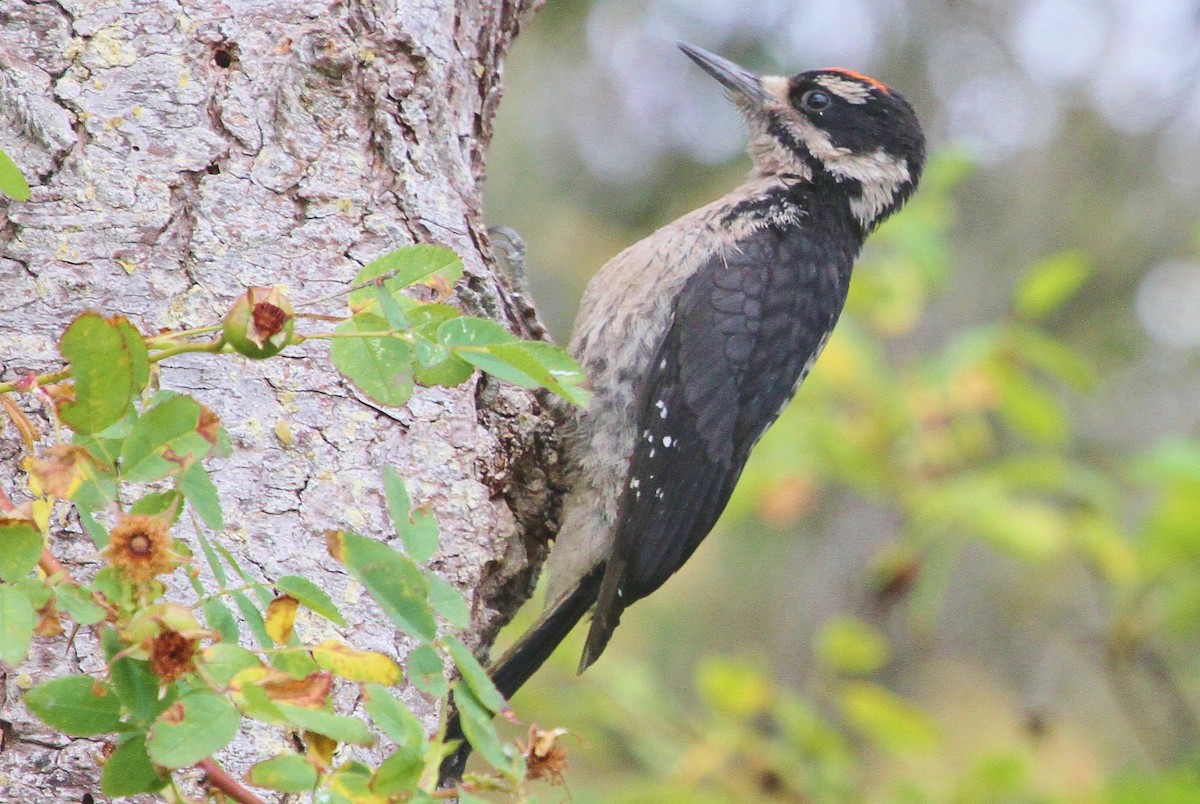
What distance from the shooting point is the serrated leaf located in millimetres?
1252

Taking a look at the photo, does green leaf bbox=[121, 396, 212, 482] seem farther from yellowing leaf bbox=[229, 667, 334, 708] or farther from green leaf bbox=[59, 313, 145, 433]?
yellowing leaf bbox=[229, 667, 334, 708]

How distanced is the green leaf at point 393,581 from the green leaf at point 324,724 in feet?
0.45

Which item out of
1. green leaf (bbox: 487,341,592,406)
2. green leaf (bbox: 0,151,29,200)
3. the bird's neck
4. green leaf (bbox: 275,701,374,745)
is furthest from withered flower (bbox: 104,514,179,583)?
the bird's neck

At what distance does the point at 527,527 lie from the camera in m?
2.80

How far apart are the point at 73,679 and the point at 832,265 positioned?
104 inches

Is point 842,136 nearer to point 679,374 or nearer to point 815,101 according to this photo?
point 815,101

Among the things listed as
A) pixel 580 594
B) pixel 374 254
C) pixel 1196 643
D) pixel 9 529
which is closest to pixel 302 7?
pixel 374 254

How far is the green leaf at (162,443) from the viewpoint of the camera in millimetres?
1222

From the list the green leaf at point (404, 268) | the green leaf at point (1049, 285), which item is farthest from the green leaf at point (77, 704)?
the green leaf at point (1049, 285)

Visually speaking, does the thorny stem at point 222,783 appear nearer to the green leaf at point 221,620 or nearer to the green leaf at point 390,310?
the green leaf at point 221,620

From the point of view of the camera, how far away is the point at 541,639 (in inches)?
121

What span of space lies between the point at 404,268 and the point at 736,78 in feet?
9.27

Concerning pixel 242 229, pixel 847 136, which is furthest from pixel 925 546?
pixel 242 229

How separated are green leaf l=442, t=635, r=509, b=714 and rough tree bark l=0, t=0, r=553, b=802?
60cm
